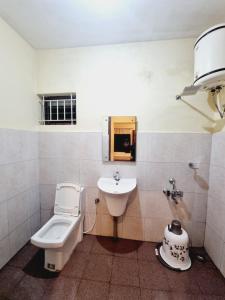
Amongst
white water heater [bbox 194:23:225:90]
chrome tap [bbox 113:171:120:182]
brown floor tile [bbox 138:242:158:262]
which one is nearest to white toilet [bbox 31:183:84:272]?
chrome tap [bbox 113:171:120:182]

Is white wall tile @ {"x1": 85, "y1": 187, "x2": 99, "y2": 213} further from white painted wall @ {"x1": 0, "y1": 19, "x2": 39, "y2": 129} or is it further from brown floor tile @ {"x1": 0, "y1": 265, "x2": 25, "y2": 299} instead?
white painted wall @ {"x1": 0, "y1": 19, "x2": 39, "y2": 129}

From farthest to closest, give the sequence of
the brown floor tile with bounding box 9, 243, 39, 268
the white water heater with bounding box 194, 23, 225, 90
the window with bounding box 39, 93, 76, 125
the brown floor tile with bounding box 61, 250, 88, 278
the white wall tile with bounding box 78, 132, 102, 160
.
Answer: the window with bounding box 39, 93, 76, 125 → the white wall tile with bounding box 78, 132, 102, 160 → the brown floor tile with bounding box 9, 243, 39, 268 → the brown floor tile with bounding box 61, 250, 88, 278 → the white water heater with bounding box 194, 23, 225, 90

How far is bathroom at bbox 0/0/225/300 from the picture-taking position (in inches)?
53.1

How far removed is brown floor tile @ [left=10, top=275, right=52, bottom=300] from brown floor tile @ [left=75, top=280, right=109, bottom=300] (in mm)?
321

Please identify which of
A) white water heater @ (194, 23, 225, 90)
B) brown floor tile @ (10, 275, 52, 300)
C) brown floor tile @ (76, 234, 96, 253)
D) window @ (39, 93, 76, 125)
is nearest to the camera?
white water heater @ (194, 23, 225, 90)

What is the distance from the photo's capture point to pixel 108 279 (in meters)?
1.40

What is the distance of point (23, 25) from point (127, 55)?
3.71 ft

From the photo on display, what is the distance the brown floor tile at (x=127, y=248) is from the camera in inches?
66.8

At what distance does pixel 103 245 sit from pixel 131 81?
202 cm

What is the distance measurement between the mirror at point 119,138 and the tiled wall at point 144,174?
0.08 m

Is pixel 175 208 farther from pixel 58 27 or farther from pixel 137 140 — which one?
pixel 58 27

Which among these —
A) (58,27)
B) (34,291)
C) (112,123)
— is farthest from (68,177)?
(58,27)

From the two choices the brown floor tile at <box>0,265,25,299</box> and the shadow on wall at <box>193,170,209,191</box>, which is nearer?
the brown floor tile at <box>0,265,25,299</box>

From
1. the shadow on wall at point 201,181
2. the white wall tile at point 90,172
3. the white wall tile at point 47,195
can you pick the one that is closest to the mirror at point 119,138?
the white wall tile at point 90,172
